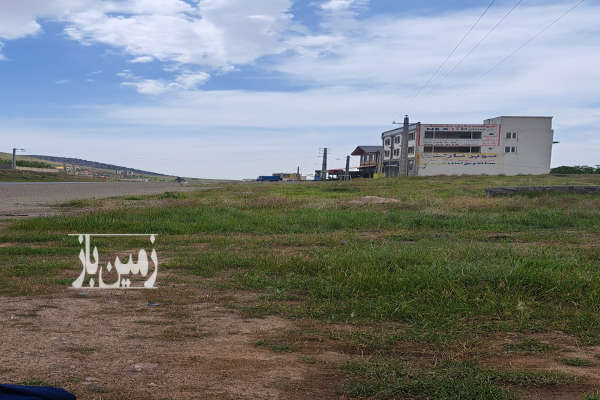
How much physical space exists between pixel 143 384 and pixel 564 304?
4.36 meters

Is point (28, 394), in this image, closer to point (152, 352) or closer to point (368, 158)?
point (152, 352)

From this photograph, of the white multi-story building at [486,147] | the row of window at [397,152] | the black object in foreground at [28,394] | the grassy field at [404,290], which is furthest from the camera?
the row of window at [397,152]

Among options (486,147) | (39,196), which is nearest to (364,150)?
(486,147)

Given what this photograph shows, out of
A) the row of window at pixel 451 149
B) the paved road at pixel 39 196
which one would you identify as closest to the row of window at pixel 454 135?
the row of window at pixel 451 149

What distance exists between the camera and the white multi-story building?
254 ft

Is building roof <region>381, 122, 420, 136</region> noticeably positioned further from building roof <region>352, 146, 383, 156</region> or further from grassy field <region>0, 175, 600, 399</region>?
grassy field <region>0, 175, 600, 399</region>

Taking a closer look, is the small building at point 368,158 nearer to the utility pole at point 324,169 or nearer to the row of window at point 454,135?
the utility pole at point 324,169

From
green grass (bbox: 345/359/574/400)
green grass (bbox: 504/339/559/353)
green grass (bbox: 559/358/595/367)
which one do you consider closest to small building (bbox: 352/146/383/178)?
green grass (bbox: 504/339/559/353)

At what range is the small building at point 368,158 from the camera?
100062 millimetres

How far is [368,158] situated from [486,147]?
96.8ft

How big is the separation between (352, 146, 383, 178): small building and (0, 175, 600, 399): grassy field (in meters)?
88.8

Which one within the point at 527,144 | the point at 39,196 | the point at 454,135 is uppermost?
the point at 454,135

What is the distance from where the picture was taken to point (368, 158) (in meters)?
104

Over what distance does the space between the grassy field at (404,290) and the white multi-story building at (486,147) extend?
67748mm
